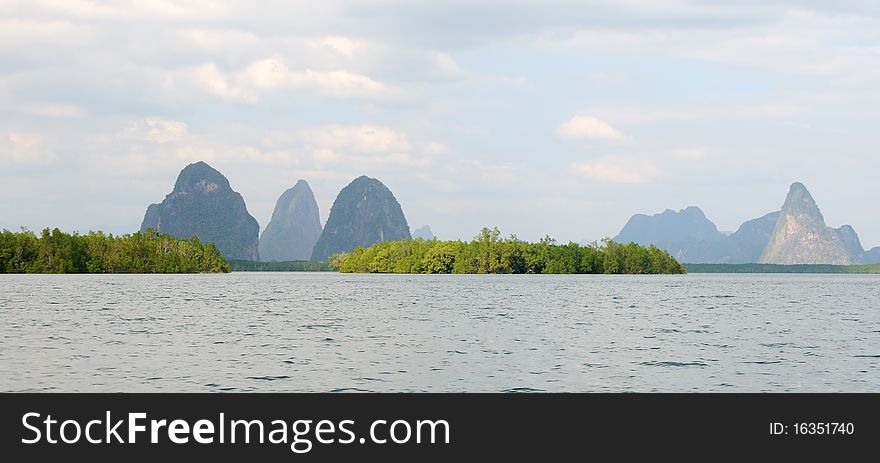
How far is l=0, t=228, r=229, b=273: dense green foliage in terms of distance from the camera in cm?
16200

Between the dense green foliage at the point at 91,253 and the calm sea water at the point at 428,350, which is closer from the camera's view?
the calm sea water at the point at 428,350

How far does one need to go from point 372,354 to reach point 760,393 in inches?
542

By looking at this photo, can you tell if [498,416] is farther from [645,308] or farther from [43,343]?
[645,308]

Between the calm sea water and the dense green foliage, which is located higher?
the dense green foliage

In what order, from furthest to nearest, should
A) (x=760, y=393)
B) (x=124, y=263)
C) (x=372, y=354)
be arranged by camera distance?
(x=124, y=263) → (x=372, y=354) → (x=760, y=393)

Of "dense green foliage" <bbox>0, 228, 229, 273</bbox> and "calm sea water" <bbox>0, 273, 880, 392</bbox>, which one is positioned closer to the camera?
"calm sea water" <bbox>0, 273, 880, 392</bbox>

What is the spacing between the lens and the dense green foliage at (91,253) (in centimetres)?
16200

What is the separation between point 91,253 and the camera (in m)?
176

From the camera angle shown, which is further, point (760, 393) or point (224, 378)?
point (224, 378)

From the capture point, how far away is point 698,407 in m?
21.3

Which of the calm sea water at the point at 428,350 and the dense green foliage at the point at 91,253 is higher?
the dense green foliage at the point at 91,253

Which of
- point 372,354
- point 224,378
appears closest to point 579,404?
point 224,378

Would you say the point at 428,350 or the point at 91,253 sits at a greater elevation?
the point at 91,253

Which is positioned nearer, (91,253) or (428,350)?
(428,350)
